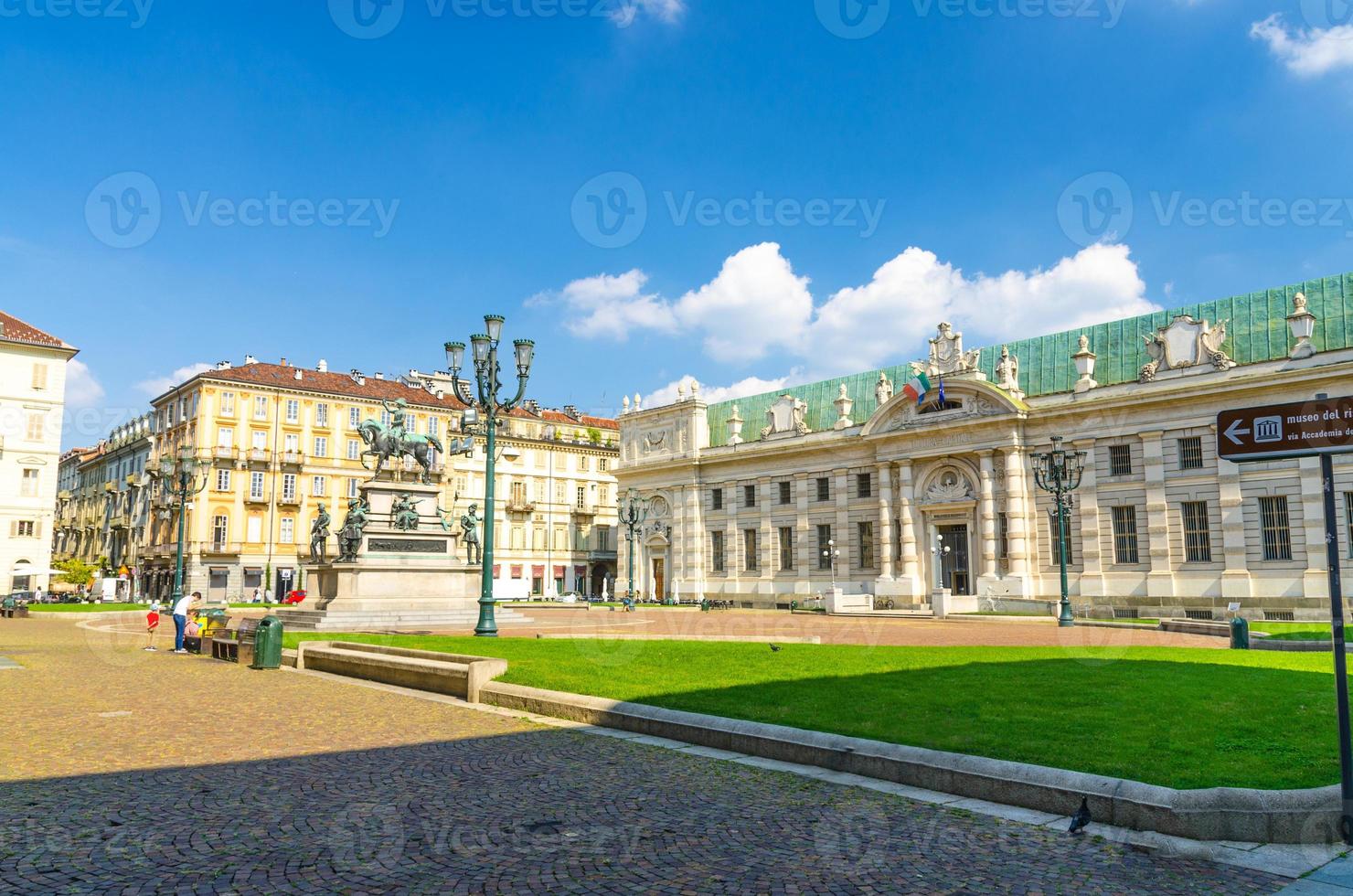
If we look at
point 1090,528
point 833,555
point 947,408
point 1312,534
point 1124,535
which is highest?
point 947,408

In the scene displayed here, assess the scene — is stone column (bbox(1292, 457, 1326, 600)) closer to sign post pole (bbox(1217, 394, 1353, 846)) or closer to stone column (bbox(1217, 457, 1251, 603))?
stone column (bbox(1217, 457, 1251, 603))

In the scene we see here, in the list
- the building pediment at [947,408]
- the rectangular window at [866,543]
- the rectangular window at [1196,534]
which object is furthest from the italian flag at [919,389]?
the rectangular window at [1196,534]

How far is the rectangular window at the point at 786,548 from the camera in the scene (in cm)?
6197

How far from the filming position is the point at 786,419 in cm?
6475

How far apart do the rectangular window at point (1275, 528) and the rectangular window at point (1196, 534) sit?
2269mm

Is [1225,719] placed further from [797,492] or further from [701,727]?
[797,492]

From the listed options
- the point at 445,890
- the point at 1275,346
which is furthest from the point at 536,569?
the point at 445,890

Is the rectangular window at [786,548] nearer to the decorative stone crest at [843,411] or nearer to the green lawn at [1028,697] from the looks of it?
the decorative stone crest at [843,411]

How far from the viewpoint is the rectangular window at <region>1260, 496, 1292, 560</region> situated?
41188 mm

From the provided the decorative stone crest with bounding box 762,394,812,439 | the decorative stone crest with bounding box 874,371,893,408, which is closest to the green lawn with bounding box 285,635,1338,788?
the decorative stone crest with bounding box 874,371,893,408

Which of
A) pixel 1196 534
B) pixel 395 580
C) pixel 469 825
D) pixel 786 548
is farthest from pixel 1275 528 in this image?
pixel 469 825

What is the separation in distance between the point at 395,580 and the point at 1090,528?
35193mm

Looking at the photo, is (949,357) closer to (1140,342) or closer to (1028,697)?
(1140,342)

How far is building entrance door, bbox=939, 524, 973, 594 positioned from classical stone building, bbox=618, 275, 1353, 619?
117 mm
